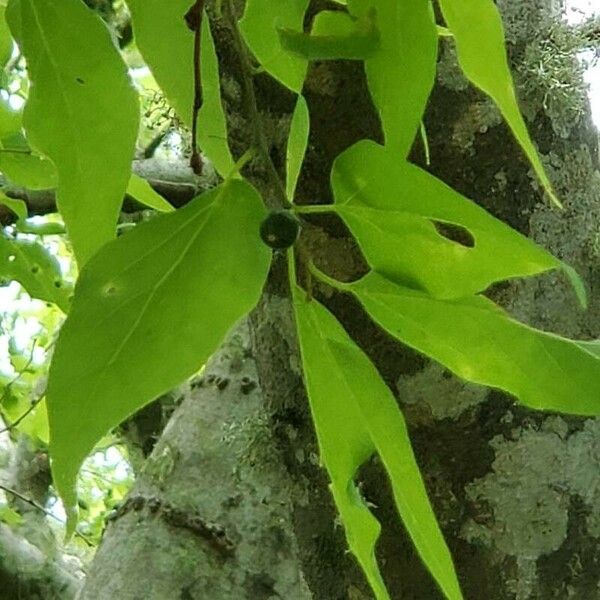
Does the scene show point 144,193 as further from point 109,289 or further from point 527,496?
point 527,496

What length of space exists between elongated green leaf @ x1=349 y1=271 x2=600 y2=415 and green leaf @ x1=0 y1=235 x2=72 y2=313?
1.46 ft

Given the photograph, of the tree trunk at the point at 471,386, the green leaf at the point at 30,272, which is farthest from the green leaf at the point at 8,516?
the tree trunk at the point at 471,386

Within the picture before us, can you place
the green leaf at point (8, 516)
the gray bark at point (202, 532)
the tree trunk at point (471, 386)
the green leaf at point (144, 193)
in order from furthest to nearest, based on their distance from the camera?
the green leaf at point (8, 516) → the gray bark at point (202, 532) → the tree trunk at point (471, 386) → the green leaf at point (144, 193)

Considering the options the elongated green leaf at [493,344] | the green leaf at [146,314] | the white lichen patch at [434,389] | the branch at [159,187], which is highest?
the green leaf at [146,314]

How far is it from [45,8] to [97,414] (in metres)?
0.12

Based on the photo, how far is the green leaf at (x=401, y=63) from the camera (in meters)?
0.27

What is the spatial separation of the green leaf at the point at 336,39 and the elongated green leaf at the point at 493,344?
7 cm

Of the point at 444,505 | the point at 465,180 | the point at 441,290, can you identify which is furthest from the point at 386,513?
the point at 441,290

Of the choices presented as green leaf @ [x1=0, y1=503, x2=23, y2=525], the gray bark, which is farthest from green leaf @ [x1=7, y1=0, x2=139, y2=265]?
green leaf @ [x1=0, y1=503, x2=23, y2=525]

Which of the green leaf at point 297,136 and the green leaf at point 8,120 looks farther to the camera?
the green leaf at point 8,120

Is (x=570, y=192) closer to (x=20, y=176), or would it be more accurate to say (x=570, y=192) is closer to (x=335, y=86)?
(x=335, y=86)

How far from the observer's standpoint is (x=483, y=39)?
0.28 meters

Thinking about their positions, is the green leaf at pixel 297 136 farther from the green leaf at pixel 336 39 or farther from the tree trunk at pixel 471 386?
the tree trunk at pixel 471 386

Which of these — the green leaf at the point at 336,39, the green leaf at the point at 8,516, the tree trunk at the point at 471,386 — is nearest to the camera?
the green leaf at the point at 336,39
